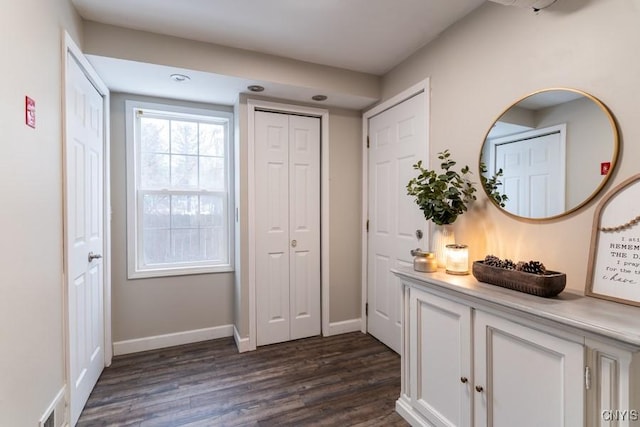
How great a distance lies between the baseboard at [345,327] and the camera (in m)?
3.05

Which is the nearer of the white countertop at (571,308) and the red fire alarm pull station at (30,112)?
the white countertop at (571,308)

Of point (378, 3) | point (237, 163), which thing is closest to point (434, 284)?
point (378, 3)

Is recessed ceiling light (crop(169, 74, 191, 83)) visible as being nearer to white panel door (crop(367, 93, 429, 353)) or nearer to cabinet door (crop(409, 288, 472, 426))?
white panel door (crop(367, 93, 429, 353))

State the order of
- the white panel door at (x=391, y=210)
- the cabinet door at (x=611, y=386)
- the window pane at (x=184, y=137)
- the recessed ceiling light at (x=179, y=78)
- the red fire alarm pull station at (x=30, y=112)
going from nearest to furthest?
the cabinet door at (x=611, y=386) → the red fire alarm pull station at (x=30, y=112) → the recessed ceiling light at (x=179, y=78) → the white panel door at (x=391, y=210) → the window pane at (x=184, y=137)

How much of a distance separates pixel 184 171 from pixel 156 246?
2.49ft

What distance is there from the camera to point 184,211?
291 centimetres

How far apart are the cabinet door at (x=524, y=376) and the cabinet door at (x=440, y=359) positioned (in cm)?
7

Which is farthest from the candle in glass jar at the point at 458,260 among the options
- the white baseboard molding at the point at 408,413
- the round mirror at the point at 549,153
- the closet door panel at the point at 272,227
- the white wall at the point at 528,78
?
the closet door panel at the point at 272,227

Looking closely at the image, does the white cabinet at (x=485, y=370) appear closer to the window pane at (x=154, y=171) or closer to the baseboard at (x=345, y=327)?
the baseboard at (x=345, y=327)

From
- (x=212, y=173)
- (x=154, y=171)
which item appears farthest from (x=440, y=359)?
(x=154, y=171)

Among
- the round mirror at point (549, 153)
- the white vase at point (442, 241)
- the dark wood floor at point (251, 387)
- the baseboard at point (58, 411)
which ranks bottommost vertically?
the dark wood floor at point (251, 387)

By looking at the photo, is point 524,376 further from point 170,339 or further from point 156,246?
point 156,246

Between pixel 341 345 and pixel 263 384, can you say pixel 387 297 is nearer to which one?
pixel 341 345

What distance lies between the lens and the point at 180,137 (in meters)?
2.89
